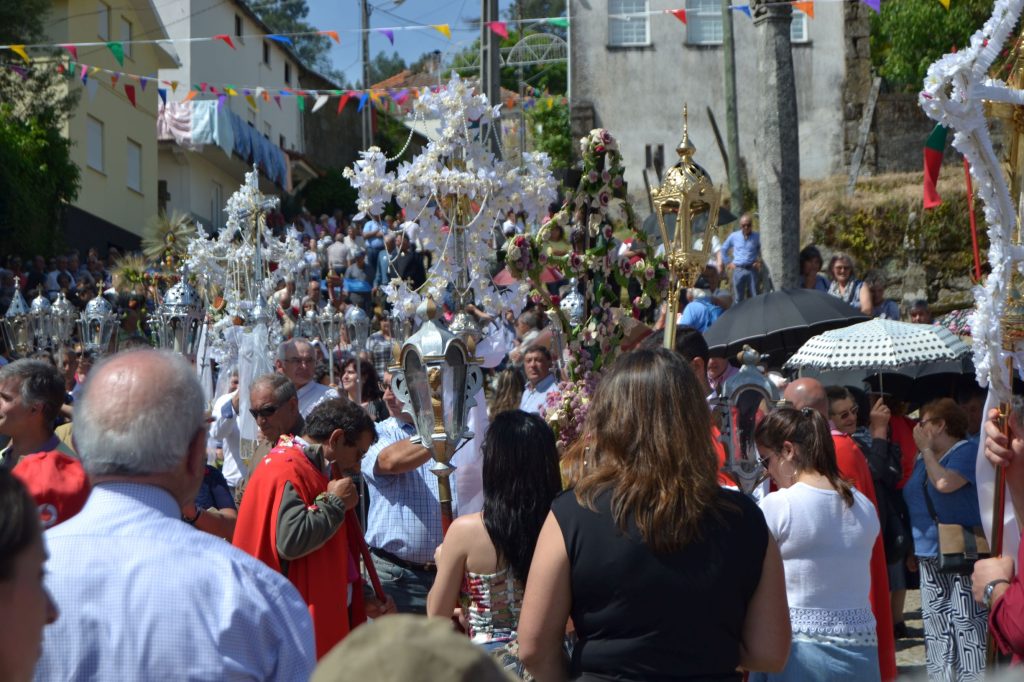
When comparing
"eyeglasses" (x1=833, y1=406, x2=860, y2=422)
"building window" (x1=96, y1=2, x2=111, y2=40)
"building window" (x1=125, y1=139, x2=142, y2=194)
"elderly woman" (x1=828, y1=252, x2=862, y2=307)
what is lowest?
"eyeglasses" (x1=833, y1=406, x2=860, y2=422)

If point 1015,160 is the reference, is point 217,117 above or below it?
above

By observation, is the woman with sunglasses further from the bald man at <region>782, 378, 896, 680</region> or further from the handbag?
the handbag

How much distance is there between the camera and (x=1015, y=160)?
391 cm

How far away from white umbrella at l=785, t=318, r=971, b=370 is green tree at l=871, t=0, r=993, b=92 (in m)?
22.9

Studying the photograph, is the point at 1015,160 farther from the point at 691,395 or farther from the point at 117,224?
the point at 117,224

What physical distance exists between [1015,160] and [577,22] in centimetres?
2738

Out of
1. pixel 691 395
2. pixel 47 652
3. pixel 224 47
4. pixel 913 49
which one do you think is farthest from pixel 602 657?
pixel 224 47

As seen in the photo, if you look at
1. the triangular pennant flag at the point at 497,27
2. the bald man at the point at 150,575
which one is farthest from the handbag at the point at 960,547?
the triangular pennant flag at the point at 497,27

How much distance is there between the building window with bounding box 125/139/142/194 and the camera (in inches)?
1351

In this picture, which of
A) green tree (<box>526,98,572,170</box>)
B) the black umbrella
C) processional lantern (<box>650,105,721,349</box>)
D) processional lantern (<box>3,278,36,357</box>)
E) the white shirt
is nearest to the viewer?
processional lantern (<box>650,105,721,349</box>)

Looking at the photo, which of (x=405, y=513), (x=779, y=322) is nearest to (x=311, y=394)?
(x=405, y=513)

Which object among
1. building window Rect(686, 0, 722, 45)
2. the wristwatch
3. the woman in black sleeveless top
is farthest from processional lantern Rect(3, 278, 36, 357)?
building window Rect(686, 0, 722, 45)

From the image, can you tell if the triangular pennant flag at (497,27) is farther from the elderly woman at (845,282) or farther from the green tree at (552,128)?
the green tree at (552,128)

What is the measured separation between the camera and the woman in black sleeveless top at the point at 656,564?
3.19 m
